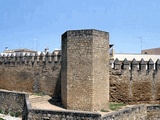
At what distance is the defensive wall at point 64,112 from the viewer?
8.33 meters

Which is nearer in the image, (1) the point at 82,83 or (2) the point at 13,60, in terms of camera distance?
(1) the point at 82,83

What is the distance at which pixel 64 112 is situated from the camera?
848cm

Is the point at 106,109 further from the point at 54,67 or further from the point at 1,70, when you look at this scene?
the point at 1,70

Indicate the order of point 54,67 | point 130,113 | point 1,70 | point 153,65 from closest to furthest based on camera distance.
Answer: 1. point 130,113
2. point 153,65
3. point 54,67
4. point 1,70

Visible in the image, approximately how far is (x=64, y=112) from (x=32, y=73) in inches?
334

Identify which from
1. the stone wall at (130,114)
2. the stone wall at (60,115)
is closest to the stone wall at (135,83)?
the stone wall at (130,114)

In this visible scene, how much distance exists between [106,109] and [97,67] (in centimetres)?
203

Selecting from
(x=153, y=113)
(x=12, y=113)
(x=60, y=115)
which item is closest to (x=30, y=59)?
(x=12, y=113)

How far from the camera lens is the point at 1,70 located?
1872cm

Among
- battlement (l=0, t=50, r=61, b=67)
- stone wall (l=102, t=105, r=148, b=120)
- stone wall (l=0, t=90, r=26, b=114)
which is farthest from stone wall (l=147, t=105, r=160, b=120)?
battlement (l=0, t=50, r=61, b=67)

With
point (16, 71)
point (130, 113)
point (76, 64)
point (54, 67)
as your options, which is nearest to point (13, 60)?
point (16, 71)

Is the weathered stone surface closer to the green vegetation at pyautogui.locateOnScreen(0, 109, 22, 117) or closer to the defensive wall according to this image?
the defensive wall

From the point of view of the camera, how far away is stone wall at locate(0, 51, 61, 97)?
15.4m

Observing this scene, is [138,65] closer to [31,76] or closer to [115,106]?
[115,106]
